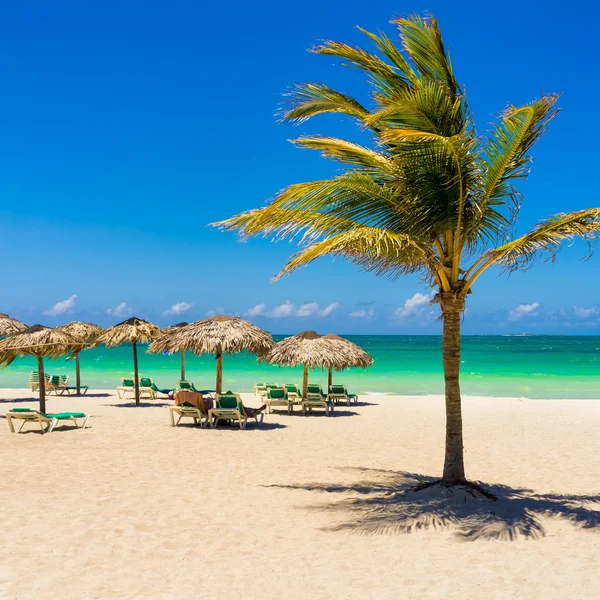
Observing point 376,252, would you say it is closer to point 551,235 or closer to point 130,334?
point 551,235

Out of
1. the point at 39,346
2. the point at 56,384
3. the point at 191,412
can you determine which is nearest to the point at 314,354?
the point at 191,412

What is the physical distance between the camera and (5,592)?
3707 mm

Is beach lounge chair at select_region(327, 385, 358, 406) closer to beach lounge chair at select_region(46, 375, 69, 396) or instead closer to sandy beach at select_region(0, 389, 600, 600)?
sandy beach at select_region(0, 389, 600, 600)

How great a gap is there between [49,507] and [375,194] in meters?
4.57

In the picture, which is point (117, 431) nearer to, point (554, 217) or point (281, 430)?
point (281, 430)

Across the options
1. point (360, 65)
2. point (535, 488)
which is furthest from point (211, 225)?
point (535, 488)

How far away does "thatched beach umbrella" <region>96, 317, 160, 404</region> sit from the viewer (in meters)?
14.8

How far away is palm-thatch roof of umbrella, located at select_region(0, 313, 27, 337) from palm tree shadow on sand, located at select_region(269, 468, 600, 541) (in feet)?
39.7

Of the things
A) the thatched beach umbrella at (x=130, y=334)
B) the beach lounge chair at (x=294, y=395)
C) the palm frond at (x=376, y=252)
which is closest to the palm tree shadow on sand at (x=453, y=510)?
the palm frond at (x=376, y=252)

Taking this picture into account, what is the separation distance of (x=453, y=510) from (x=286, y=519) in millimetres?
1675

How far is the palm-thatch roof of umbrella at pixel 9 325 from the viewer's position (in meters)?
15.6

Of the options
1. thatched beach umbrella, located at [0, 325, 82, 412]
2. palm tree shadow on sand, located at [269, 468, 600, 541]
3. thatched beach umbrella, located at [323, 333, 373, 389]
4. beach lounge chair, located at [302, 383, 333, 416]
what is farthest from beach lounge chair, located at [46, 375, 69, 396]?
palm tree shadow on sand, located at [269, 468, 600, 541]

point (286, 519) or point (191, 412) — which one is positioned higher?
point (191, 412)

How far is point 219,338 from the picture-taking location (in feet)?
41.7
